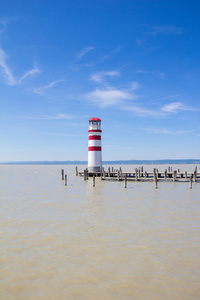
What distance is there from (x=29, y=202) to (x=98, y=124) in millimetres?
19905

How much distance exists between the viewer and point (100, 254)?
930cm

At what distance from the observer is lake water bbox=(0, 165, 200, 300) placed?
7.02m

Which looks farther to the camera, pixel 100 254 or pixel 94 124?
pixel 94 124

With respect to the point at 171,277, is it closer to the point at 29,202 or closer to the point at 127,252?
the point at 127,252

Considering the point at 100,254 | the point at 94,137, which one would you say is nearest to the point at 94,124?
the point at 94,137

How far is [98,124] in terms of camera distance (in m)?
37.7

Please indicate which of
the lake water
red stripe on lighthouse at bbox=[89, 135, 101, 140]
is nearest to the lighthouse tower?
red stripe on lighthouse at bbox=[89, 135, 101, 140]

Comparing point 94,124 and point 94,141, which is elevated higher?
point 94,124

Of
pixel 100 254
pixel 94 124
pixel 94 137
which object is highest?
pixel 94 124

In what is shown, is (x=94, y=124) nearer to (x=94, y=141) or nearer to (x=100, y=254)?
(x=94, y=141)

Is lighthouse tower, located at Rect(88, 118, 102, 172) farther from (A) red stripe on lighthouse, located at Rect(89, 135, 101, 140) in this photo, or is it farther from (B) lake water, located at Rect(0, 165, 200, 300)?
(B) lake water, located at Rect(0, 165, 200, 300)

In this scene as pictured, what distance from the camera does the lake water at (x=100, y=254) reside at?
7.02 metres

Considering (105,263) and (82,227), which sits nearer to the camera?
(105,263)

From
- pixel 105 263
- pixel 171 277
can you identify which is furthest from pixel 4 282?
pixel 171 277
